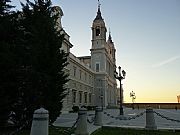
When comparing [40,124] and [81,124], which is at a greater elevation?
[40,124]

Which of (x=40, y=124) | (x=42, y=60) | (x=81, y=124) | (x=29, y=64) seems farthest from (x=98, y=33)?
(x=40, y=124)

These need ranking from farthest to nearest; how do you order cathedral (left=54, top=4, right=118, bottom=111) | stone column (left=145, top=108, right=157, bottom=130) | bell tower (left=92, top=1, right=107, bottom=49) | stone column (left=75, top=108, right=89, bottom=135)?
bell tower (left=92, top=1, right=107, bottom=49) < cathedral (left=54, top=4, right=118, bottom=111) < stone column (left=145, top=108, right=157, bottom=130) < stone column (left=75, top=108, right=89, bottom=135)

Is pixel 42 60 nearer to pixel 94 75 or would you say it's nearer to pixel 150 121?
pixel 150 121

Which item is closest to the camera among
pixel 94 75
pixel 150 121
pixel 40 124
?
pixel 40 124

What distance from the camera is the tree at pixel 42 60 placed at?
1266cm

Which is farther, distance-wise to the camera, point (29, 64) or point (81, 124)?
point (29, 64)

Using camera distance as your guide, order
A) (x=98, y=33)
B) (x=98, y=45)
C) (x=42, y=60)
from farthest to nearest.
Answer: (x=98, y=33), (x=98, y=45), (x=42, y=60)

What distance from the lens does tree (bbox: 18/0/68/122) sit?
12.7 meters

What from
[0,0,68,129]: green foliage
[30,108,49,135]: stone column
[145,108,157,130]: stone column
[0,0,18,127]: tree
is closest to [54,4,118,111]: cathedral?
[145,108,157,130]: stone column

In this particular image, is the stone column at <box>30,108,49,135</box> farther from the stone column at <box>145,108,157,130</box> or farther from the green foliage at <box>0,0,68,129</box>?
A: the stone column at <box>145,108,157,130</box>

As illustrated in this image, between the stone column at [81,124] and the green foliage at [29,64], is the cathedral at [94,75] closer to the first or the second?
the green foliage at [29,64]

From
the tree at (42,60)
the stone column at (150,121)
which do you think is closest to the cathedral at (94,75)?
the stone column at (150,121)

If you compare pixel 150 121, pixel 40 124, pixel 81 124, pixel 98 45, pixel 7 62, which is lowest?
pixel 150 121

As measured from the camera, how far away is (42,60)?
1330 cm
